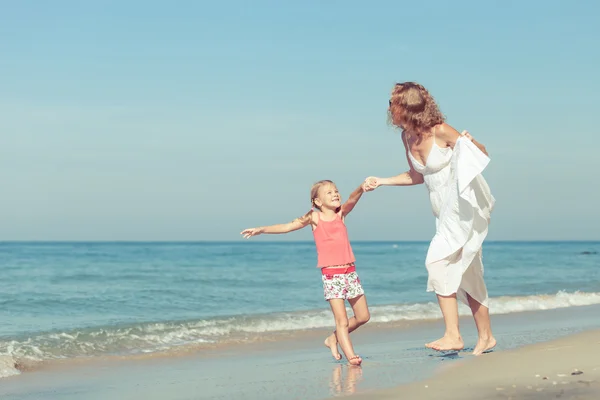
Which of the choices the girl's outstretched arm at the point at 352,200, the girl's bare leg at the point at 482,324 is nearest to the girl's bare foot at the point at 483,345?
the girl's bare leg at the point at 482,324

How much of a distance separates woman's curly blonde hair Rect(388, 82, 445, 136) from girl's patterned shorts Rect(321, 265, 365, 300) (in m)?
1.23

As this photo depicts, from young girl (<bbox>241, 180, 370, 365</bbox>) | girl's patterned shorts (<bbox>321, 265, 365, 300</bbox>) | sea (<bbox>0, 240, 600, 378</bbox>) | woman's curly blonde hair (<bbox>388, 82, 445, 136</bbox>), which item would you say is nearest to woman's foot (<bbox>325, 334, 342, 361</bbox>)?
young girl (<bbox>241, 180, 370, 365</bbox>)

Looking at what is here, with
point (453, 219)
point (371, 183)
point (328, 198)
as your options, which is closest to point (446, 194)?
point (453, 219)

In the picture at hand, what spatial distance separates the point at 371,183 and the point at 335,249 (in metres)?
0.59

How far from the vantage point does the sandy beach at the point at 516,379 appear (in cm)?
438

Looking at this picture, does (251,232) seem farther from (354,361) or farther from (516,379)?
(516,379)

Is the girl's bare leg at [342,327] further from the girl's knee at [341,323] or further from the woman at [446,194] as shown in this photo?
the woman at [446,194]

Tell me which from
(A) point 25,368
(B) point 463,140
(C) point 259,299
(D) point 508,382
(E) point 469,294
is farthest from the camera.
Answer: (C) point 259,299

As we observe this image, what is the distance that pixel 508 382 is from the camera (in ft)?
15.4

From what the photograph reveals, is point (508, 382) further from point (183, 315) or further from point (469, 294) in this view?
point (183, 315)

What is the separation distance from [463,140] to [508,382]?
1.76m

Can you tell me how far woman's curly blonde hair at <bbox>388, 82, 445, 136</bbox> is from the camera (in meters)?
5.67

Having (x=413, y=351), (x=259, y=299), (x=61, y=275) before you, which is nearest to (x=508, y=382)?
(x=413, y=351)

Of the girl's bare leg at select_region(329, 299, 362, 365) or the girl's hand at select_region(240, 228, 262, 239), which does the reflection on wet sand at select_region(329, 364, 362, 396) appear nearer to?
the girl's bare leg at select_region(329, 299, 362, 365)
